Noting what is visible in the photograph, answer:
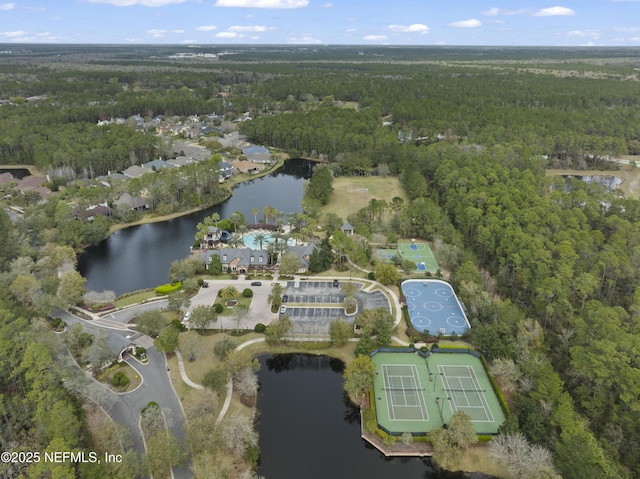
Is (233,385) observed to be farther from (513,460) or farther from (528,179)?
(528,179)

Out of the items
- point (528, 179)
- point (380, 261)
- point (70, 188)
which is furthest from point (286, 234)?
point (70, 188)

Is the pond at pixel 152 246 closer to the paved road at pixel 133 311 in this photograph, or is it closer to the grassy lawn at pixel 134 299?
the grassy lawn at pixel 134 299

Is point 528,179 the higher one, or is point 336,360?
point 528,179

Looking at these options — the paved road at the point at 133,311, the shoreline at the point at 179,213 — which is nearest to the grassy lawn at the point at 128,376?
the paved road at the point at 133,311

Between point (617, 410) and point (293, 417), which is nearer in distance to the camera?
point (617, 410)

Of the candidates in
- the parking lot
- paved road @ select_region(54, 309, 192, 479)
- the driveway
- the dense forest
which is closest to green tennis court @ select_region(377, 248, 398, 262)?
the dense forest

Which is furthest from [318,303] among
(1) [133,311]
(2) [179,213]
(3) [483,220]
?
(2) [179,213]
